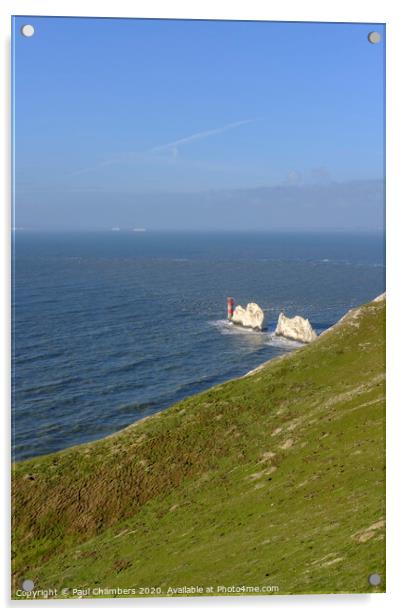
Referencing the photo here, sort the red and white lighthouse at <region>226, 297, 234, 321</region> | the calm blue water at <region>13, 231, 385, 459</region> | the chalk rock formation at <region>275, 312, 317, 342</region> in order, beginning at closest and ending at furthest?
the calm blue water at <region>13, 231, 385, 459</region>
the red and white lighthouse at <region>226, 297, 234, 321</region>
the chalk rock formation at <region>275, 312, 317, 342</region>

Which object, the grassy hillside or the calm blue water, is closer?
the grassy hillside

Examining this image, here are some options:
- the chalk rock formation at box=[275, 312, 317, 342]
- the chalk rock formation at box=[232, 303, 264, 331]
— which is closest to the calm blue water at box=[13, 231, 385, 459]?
the chalk rock formation at box=[232, 303, 264, 331]

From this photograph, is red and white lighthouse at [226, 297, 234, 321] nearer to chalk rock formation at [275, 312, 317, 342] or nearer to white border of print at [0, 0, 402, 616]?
chalk rock formation at [275, 312, 317, 342]


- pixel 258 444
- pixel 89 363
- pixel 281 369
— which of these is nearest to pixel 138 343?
pixel 89 363

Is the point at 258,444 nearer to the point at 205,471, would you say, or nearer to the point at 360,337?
the point at 205,471
